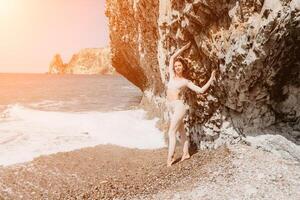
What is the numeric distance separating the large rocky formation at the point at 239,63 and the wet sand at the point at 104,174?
1.05 metres

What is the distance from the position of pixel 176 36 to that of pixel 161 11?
5.85ft

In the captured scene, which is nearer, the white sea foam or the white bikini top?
the white bikini top

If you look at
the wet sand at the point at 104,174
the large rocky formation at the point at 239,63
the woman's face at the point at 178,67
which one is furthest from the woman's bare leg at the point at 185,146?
the woman's face at the point at 178,67

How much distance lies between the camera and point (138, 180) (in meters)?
8.80

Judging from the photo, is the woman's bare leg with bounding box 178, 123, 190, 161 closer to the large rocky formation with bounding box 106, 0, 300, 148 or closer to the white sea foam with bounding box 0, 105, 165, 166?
the large rocky formation with bounding box 106, 0, 300, 148

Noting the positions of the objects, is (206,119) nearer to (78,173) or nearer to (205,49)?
(205,49)

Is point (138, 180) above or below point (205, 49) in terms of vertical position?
below

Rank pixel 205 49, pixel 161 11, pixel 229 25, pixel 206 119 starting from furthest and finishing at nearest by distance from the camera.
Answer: pixel 161 11, pixel 206 119, pixel 205 49, pixel 229 25

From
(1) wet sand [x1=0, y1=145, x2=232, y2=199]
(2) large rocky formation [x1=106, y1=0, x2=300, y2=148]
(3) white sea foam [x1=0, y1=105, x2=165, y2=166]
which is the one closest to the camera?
(2) large rocky formation [x1=106, y1=0, x2=300, y2=148]

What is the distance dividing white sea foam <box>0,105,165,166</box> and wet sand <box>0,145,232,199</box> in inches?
49.6

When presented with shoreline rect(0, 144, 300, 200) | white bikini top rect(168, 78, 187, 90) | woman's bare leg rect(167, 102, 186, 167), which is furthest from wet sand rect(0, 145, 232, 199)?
white bikini top rect(168, 78, 187, 90)

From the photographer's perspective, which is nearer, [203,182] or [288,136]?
[203,182]

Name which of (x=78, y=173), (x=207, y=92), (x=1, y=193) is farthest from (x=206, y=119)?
(x=1, y=193)

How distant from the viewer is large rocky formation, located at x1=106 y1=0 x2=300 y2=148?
300 inches
